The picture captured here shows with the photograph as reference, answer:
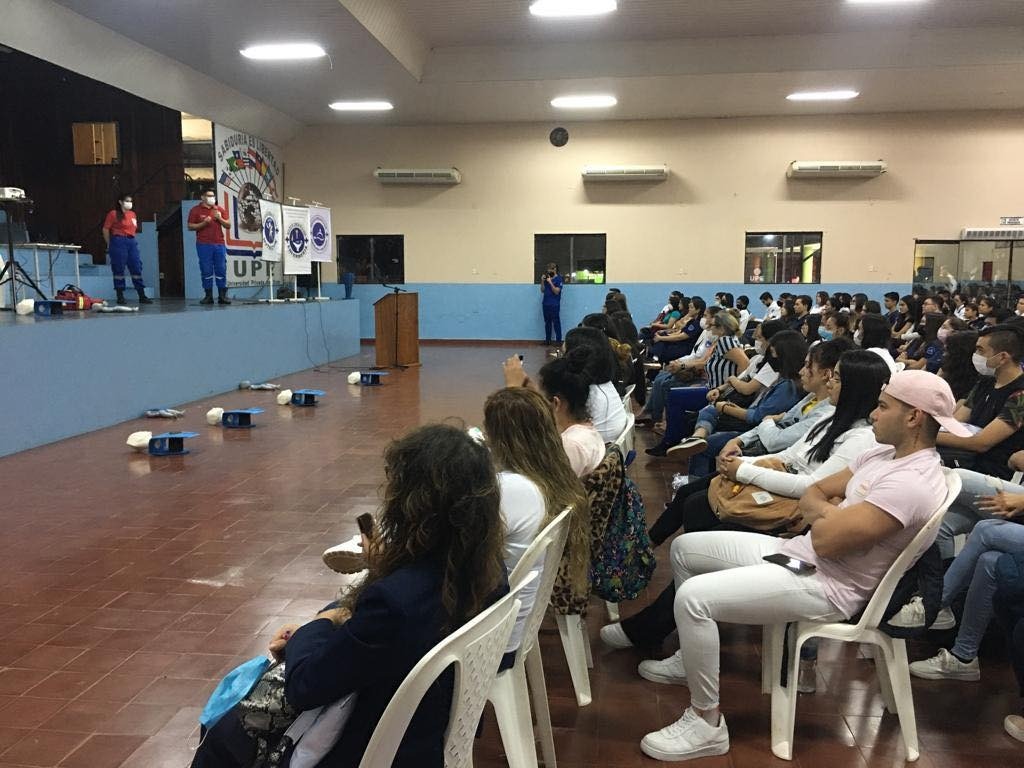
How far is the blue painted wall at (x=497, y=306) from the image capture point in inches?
586

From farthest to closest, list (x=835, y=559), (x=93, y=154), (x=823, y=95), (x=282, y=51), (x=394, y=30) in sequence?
(x=93, y=154)
(x=823, y=95)
(x=282, y=51)
(x=394, y=30)
(x=835, y=559)

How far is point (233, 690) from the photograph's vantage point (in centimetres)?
153

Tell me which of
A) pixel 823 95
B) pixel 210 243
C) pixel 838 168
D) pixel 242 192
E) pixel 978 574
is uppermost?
pixel 823 95

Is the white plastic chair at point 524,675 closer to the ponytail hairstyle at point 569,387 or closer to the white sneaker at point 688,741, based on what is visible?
the white sneaker at point 688,741

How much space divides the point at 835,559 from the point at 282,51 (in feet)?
33.2

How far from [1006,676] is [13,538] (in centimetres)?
429

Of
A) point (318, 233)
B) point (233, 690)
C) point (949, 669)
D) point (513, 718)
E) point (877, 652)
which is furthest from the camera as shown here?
point (318, 233)

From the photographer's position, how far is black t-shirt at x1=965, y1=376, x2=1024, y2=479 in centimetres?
310

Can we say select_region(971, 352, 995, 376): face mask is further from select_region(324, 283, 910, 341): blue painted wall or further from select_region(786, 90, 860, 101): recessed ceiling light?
select_region(324, 283, 910, 341): blue painted wall

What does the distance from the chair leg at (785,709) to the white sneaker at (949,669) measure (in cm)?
73

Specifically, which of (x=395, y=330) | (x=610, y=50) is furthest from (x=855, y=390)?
(x=610, y=50)

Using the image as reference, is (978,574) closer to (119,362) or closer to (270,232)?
(119,362)

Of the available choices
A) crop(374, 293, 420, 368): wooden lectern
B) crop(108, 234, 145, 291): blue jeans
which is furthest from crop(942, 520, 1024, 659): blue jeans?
crop(108, 234, 145, 291): blue jeans

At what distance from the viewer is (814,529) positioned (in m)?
2.07
